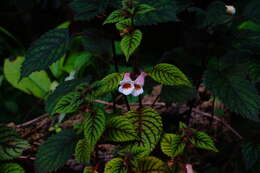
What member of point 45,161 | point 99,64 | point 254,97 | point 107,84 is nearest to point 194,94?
point 254,97

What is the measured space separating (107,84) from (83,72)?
2.84 feet

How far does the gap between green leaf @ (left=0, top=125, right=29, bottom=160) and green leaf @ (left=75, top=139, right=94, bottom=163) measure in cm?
21

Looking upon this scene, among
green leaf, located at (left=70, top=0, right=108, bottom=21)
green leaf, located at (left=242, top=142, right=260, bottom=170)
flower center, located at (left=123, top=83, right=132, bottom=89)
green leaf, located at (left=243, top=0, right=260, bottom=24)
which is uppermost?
green leaf, located at (left=70, top=0, right=108, bottom=21)

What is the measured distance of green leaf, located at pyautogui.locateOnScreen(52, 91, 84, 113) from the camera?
74 centimetres

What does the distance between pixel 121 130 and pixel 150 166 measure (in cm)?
15

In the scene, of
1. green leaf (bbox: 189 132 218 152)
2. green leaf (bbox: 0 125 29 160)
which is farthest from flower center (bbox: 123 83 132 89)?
green leaf (bbox: 0 125 29 160)

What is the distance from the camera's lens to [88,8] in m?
0.88

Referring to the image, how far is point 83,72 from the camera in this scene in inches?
62.4

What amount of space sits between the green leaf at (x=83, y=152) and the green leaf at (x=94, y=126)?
0.06m

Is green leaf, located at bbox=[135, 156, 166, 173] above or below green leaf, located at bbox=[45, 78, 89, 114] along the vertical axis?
below

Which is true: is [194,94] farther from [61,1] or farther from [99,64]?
[61,1]

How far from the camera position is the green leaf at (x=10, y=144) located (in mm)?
912

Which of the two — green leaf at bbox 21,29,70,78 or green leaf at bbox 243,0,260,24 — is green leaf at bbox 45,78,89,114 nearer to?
green leaf at bbox 21,29,70,78

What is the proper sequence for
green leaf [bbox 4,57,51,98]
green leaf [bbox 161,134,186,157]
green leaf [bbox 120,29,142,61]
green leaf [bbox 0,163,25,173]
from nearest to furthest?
green leaf [bbox 120,29,142,61]
green leaf [bbox 161,134,186,157]
green leaf [bbox 0,163,25,173]
green leaf [bbox 4,57,51,98]
